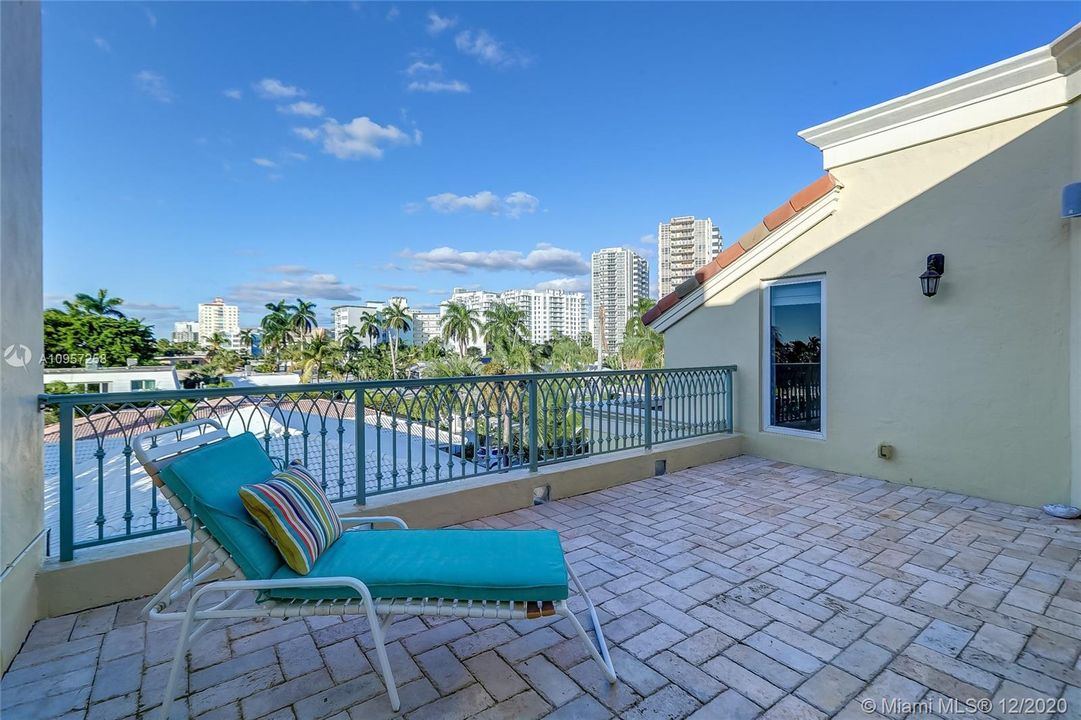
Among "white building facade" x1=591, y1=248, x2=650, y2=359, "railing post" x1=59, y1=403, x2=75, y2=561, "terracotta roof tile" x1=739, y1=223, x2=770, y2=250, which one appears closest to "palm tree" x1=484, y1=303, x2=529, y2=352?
"white building facade" x1=591, y1=248, x2=650, y2=359

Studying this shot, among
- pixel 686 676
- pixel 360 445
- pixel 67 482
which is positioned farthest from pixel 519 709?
pixel 67 482

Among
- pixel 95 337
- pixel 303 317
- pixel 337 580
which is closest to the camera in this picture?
pixel 337 580

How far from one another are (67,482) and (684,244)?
75.7m

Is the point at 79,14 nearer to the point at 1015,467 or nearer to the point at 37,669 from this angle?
the point at 37,669

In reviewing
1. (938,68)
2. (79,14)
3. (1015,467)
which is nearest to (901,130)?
(938,68)

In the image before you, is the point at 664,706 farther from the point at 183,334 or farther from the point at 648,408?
the point at 183,334

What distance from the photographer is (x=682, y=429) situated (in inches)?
233

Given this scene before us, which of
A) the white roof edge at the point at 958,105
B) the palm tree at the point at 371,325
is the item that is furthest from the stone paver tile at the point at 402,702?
the palm tree at the point at 371,325

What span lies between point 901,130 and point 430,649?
6.31 meters

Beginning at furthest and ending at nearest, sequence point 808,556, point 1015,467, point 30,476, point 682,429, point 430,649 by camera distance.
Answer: point 682,429
point 1015,467
point 808,556
point 30,476
point 430,649

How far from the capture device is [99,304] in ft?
105

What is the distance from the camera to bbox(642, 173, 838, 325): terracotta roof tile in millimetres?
5477

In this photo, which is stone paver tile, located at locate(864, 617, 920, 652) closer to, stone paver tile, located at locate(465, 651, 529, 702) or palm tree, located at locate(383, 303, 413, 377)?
stone paver tile, located at locate(465, 651, 529, 702)

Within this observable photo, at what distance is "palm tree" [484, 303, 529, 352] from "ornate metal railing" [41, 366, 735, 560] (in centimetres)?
4429
